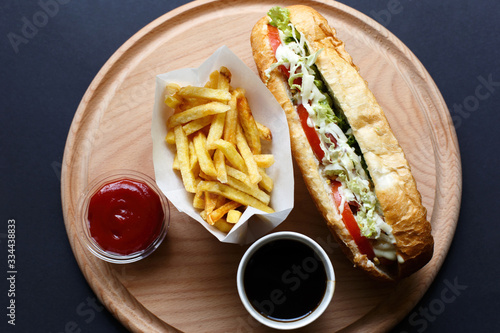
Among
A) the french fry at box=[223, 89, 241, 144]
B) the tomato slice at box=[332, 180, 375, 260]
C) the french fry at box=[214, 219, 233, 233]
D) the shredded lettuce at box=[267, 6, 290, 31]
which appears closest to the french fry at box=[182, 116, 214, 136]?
the french fry at box=[223, 89, 241, 144]

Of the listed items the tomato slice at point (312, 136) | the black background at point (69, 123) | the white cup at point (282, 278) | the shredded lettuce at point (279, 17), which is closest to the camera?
the white cup at point (282, 278)

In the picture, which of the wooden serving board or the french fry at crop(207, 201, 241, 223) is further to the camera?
the wooden serving board

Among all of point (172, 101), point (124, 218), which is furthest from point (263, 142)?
point (124, 218)

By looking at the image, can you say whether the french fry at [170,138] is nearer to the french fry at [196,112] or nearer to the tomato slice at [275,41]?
the french fry at [196,112]

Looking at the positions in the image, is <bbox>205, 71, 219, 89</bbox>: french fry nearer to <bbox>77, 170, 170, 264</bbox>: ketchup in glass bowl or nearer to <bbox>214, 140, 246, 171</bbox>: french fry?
<bbox>214, 140, 246, 171</bbox>: french fry

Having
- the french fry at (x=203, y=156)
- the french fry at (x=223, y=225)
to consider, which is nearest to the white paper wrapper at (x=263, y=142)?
the french fry at (x=223, y=225)
